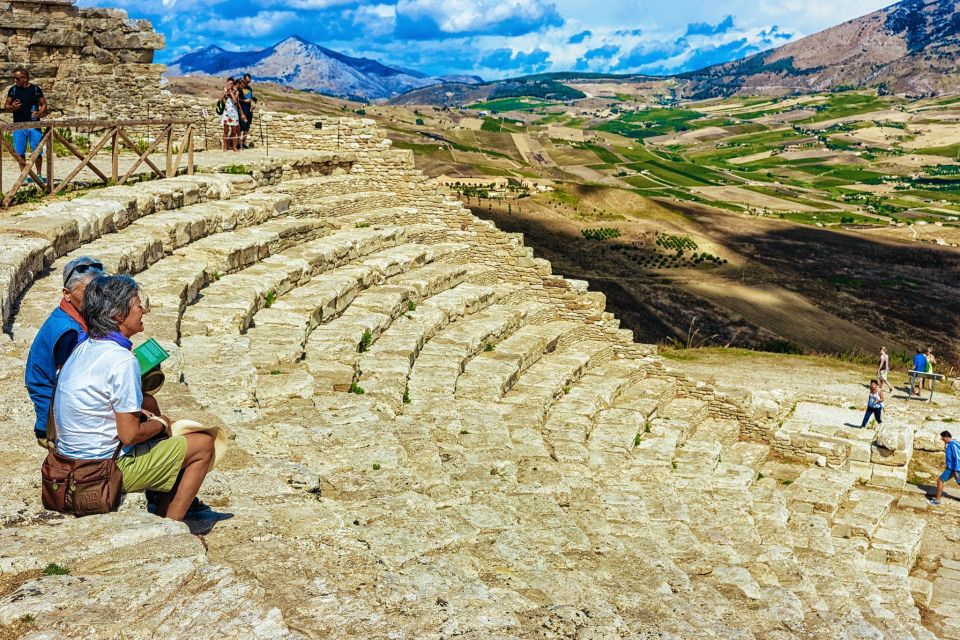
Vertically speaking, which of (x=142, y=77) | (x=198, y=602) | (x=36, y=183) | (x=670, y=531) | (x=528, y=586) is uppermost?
(x=142, y=77)

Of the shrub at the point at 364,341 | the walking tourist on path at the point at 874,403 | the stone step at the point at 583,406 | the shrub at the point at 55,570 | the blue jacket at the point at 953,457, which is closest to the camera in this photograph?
the shrub at the point at 55,570

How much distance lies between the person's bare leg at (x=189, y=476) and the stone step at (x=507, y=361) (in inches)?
245

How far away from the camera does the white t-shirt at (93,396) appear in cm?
440

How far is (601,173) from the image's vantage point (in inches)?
4181

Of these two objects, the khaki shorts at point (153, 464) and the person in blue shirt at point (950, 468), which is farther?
the person in blue shirt at point (950, 468)

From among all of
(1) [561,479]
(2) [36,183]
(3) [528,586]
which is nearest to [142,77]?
(2) [36,183]

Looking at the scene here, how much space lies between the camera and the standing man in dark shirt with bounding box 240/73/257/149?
1903 centimetres

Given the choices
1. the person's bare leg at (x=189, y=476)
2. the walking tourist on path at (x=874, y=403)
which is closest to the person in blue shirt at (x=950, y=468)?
the walking tourist on path at (x=874, y=403)

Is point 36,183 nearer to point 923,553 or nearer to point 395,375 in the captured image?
point 395,375

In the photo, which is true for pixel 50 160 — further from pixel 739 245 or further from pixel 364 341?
pixel 739 245

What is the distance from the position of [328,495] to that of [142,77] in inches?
663

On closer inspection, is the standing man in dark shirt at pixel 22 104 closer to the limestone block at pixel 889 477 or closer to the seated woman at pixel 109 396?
the seated woman at pixel 109 396

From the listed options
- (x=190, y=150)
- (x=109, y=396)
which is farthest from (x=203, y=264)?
(x=109, y=396)

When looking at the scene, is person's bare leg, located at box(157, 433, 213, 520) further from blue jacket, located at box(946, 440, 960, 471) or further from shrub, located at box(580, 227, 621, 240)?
shrub, located at box(580, 227, 621, 240)
